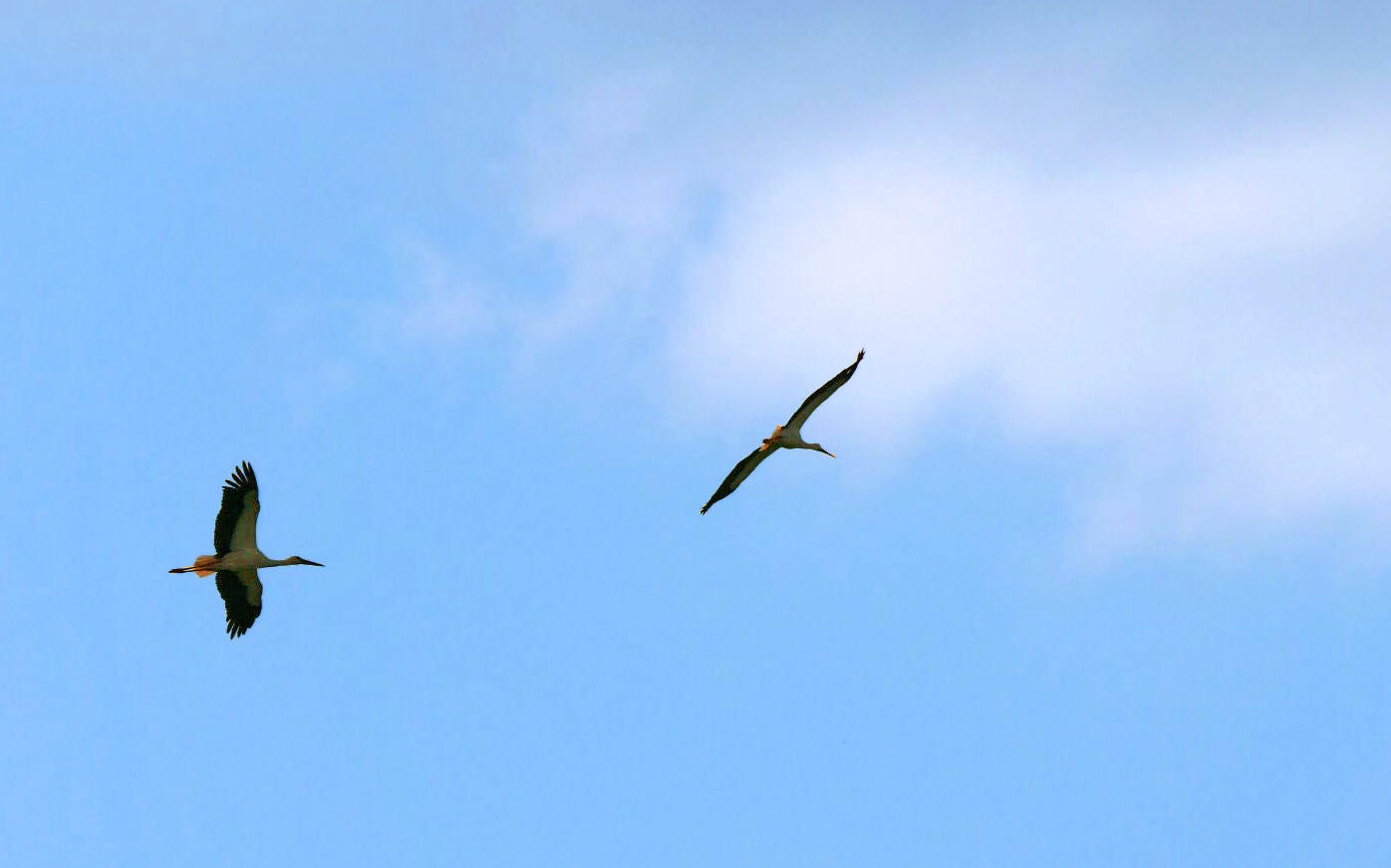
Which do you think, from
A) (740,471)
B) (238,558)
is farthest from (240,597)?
(740,471)

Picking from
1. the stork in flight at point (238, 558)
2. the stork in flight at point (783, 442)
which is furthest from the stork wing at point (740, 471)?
the stork in flight at point (238, 558)

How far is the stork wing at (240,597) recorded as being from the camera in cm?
5647

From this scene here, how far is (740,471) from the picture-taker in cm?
5838

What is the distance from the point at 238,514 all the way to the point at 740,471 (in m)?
16.3

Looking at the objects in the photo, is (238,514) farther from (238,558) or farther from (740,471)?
(740,471)

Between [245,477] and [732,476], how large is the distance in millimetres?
15800

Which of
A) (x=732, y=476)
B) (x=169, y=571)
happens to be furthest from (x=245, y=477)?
(x=732, y=476)

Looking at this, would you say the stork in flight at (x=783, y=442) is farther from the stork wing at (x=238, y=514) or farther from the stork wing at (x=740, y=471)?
the stork wing at (x=238, y=514)

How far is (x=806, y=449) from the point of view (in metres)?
59.3

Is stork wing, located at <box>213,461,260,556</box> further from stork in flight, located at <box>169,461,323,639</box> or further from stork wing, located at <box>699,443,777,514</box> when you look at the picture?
stork wing, located at <box>699,443,777,514</box>

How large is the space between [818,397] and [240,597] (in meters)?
19.9

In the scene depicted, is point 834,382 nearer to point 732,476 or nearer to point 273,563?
point 732,476

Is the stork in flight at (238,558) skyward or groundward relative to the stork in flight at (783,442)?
groundward

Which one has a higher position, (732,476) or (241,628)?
(732,476)
